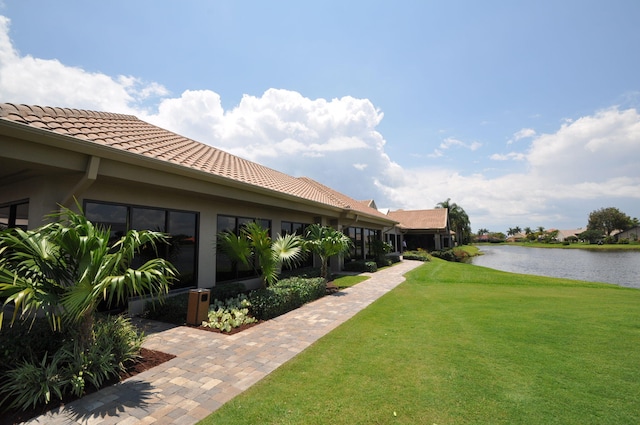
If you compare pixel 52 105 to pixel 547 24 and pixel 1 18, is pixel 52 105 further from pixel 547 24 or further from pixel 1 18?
pixel 547 24

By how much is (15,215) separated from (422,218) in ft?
121

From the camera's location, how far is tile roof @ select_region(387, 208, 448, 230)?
35.6 m

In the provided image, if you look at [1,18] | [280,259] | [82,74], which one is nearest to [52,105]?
[1,18]

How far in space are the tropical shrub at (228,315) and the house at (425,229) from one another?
1125 inches

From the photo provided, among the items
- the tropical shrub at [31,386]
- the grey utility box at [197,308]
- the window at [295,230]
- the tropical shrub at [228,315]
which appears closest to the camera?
the tropical shrub at [31,386]

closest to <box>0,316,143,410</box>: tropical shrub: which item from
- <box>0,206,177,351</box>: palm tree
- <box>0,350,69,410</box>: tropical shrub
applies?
<box>0,350,69,410</box>: tropical shrub

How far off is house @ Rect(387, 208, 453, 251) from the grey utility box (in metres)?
29.4

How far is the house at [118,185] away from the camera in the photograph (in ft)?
16.1

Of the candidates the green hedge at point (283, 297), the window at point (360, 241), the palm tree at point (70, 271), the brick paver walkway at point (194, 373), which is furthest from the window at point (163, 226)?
the window at point (360, 241)

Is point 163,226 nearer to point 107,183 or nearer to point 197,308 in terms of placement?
point 107,183

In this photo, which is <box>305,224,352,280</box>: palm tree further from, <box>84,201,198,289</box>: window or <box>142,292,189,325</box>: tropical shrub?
<box>142,292,189,325</box>: tropical shrub

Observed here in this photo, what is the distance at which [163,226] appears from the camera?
7.80 m

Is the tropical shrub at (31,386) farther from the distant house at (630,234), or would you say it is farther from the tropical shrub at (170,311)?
the distant house at (630,234)

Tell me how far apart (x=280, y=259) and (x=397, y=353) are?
437cm
